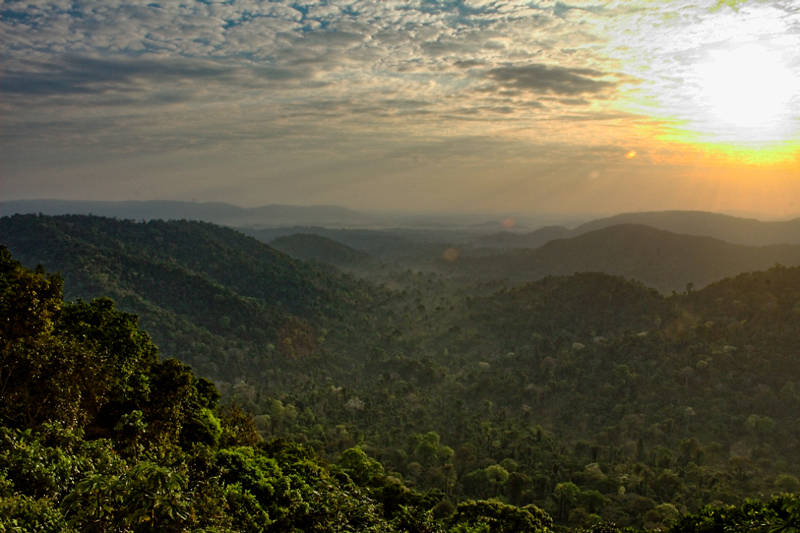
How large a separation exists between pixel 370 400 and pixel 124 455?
7980 cm

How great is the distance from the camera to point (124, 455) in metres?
21.1

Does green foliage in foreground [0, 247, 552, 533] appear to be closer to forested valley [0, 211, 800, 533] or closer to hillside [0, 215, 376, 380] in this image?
forested valley [0, 211, 800, 533]

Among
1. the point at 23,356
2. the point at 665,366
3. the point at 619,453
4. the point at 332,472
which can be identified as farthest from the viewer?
the point at 665,366

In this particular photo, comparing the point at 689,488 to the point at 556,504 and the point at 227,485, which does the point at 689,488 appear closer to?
the point at 556,504

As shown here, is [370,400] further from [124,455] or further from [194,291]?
[194,291]

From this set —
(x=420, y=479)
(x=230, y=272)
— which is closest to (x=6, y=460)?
(x=420, y=479)

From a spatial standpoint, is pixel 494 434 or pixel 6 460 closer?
pixel 6 460

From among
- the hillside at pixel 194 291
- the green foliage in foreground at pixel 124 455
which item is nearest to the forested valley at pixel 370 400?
the green foliage in foreground at pixel 124 455

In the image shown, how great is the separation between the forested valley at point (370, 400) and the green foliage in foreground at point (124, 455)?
104 mm

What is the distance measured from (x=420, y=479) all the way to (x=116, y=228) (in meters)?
189

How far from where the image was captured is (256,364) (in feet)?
409

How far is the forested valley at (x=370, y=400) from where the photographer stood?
66.1 feet

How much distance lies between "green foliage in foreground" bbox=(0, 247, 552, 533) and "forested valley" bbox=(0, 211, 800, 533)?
104 millimetres

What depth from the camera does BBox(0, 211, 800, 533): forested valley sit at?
20156 mm
